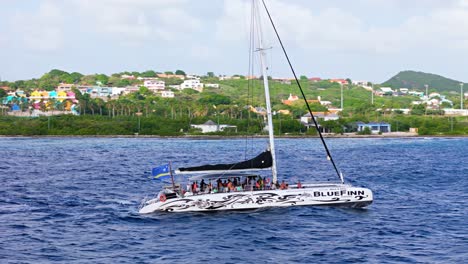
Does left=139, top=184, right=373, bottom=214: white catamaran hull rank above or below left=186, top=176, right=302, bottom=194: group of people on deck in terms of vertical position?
below

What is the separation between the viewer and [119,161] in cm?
10244

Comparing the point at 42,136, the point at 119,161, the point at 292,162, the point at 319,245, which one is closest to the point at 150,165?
the point at 119,161

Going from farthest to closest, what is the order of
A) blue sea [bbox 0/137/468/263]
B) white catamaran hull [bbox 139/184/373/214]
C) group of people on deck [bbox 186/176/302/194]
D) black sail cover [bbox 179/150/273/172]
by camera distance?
black sail cover [bbox 179/150/273/172] < group of people on deck [bbox 186/176/302/194] < white catamaran hull [bbox 139/184/373/214] < blue sea [bbox 0/137/468/263]

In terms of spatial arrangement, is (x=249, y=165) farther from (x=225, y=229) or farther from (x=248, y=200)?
(x=225, y=229)

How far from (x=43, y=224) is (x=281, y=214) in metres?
14.7

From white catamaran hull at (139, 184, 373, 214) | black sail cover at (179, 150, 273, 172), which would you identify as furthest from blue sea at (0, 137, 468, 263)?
black sail cover at (179, 150, 273, 172)

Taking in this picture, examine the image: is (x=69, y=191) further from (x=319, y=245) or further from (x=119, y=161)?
(x=119, y=161)

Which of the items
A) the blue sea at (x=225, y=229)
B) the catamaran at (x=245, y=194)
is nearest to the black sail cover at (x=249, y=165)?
the catamaran at (x=245, y=194)

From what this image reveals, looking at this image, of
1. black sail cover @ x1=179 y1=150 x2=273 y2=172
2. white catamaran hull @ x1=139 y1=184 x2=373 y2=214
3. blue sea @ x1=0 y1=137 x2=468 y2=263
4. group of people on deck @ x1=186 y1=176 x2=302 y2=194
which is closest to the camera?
blue sea @ x1=0 y1=137 x2=468 y2=263

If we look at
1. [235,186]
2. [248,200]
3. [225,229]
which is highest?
[235,186]

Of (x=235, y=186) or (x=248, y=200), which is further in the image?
(x=235, y=186)

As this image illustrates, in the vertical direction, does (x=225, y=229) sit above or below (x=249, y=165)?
below

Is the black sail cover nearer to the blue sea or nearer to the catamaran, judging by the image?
the catamaran

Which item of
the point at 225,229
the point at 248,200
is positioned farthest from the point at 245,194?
the point at 225,229
